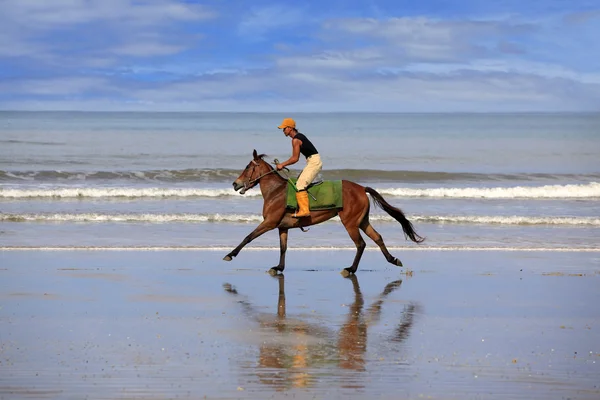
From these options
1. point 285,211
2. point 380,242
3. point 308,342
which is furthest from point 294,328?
point 380,242

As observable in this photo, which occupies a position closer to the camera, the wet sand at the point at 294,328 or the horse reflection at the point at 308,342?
the wet sand at the point at 294,328

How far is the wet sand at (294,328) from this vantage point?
24.5 feet

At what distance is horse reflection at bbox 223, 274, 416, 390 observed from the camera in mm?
7801

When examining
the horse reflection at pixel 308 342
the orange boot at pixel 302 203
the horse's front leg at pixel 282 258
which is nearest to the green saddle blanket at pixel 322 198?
the orange boot at pixel 302 203

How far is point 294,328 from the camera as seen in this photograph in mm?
9695

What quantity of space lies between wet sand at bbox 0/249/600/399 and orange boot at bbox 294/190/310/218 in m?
0.90

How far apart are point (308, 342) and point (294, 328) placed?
2.35 ft

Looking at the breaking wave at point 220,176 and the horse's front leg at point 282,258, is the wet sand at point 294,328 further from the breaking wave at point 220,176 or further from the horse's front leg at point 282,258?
the breaking wave at point 220,176

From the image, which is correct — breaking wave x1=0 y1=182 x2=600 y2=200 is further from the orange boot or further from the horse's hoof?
the horse's hoof

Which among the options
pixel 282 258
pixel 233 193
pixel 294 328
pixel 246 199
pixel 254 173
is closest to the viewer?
pixel 294 328

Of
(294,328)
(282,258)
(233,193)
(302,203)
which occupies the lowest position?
(294,328)

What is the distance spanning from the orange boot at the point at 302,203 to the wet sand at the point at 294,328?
899mm

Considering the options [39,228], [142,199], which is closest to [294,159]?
[39,228]

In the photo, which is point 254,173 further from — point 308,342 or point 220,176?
point 220,176
